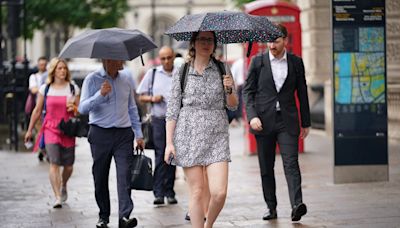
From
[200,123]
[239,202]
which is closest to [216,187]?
[200,123]

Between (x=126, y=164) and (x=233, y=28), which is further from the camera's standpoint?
(x=126, y=164)

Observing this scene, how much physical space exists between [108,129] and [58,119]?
214 cm

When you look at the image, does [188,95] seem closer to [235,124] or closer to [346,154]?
[346,154]

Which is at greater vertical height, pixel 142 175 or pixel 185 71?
pixel 185 71

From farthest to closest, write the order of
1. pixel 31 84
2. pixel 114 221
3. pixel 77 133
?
pixel 31 84, pixel 77 133, pixel 114 221

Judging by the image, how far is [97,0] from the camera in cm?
4575

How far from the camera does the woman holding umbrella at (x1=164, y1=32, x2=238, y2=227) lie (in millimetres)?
8367

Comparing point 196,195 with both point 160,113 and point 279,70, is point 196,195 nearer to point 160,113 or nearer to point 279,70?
point 279,70

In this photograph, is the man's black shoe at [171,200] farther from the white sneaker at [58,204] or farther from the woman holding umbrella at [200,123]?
the woman holding umbrella at [200,123]

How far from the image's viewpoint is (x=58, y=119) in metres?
12.1

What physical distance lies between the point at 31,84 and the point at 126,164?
10.7 m

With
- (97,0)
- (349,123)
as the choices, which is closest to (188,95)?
(349,123)

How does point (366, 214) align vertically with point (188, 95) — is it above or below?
below

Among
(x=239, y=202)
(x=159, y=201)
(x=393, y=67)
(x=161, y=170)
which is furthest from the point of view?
(x=393, y=67)
